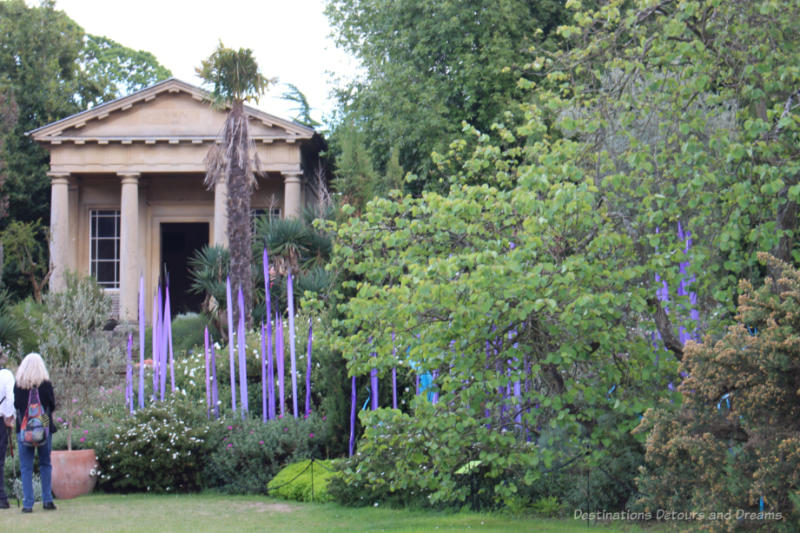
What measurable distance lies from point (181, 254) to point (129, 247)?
25.1 ft

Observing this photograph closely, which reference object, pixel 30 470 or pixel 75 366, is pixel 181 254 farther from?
pixel 30 470

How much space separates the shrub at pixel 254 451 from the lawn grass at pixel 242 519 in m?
0.43

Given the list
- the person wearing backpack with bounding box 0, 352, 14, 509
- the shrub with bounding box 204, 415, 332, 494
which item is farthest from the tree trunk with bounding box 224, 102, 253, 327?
the person wearing backpack with bounding box 0, 352, 14, 509

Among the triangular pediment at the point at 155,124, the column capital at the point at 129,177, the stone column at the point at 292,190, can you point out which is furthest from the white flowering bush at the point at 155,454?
Result: the column capital at the point at 129,177

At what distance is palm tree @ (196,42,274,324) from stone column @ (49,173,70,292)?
411 inches

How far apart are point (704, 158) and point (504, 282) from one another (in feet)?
6.94

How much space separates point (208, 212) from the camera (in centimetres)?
2994

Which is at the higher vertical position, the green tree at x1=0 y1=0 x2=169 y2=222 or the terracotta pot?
the green tree at x1=0 y1=0 x2=169 y2=222

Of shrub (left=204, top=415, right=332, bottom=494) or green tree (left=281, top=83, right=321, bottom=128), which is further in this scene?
green tree (left=281, top=83, right=321, bottom=128)

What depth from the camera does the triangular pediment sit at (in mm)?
26734

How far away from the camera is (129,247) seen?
2712cm

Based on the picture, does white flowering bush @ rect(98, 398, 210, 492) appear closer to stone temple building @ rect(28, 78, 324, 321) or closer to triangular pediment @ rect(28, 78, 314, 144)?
stone temple building @ rect(28, 78, 324, 321)

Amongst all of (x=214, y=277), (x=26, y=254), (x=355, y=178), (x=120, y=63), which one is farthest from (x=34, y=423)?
(x=120, y=63)

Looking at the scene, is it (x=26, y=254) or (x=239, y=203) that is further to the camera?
(x=26, y=254)
